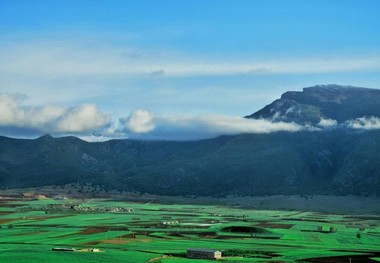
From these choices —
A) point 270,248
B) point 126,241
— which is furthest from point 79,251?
point 270,248

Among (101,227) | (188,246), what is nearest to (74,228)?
(101,227)

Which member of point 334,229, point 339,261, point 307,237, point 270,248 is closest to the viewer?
point 339,261

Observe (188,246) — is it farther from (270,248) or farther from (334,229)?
(334,229)

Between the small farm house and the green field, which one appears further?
the small farm house

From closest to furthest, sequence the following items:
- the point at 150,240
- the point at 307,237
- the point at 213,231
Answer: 1. the point at 150,240
2. the point at 307,237
3. the point at 213,231

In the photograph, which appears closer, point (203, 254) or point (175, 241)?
point (203, 254)

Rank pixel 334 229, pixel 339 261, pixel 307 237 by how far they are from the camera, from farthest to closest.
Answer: pixel 334 229 → pixel 307 237 → pixel 339 261

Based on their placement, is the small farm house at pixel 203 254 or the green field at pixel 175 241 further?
the small farm house at pixel 203 254

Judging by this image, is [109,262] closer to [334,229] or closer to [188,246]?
[188,246]

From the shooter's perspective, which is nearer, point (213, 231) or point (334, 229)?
point (213, 231)
